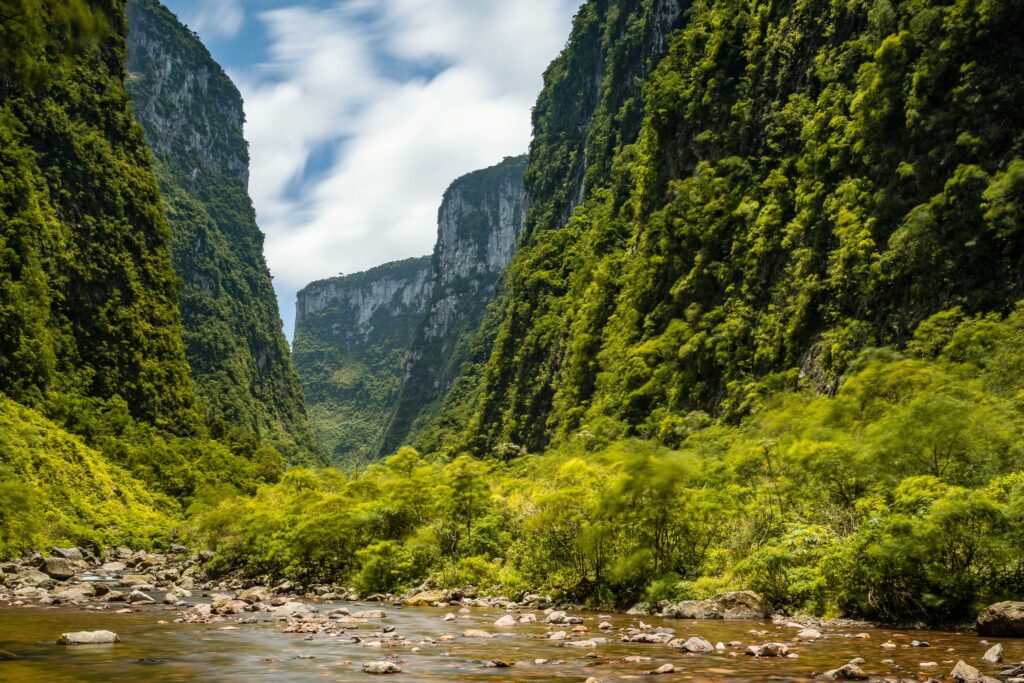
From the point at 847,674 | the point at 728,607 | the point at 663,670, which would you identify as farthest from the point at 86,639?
the point at 728,607

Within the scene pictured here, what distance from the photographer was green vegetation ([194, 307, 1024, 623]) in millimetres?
14648

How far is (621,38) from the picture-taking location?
111m

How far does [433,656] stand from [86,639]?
644 centimetres

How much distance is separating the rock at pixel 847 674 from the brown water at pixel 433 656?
0.25m

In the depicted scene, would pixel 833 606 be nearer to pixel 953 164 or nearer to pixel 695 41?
pixel 953 164

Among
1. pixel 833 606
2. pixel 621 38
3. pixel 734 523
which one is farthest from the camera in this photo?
pixel 621 38

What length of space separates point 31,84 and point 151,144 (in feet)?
706

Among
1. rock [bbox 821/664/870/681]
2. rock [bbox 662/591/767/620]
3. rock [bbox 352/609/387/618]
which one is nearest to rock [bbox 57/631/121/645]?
rock [bbox 352/609/387/618]

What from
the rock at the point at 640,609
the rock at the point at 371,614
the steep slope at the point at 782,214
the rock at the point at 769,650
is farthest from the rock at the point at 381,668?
the steep slope at the point at 782,214

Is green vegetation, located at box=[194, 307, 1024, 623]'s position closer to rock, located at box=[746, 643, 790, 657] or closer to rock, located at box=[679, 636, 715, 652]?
rock, located at box=[746, 643, 790, 657]

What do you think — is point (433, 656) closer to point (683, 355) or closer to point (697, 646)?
point (697, 646)

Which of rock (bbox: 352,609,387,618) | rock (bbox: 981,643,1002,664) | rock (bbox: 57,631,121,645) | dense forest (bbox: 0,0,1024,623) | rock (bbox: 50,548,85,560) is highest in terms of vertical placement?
dense forest (bbox: 0,0,1024,623)

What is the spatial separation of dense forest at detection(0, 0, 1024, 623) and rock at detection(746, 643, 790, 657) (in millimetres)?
3992

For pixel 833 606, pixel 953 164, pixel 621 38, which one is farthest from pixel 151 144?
pixel 833 606
